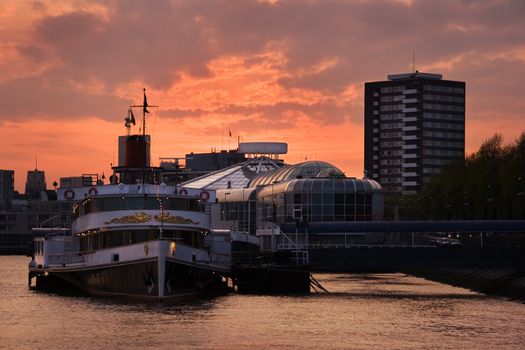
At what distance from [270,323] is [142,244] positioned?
1725 cm

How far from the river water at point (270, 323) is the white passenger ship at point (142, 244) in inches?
89.9

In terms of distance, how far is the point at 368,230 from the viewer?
5408 inches

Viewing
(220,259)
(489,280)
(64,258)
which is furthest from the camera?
(489,280)

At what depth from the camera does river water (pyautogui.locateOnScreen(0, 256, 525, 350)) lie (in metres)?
76.6

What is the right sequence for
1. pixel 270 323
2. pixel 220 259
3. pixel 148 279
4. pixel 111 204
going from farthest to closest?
pixel 220 259 → pixel 111 204 → pixel 148 279 → pixel 270 323

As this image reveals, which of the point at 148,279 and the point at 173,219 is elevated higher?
the point at 173,219

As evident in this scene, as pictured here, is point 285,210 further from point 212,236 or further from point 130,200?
point 130,200

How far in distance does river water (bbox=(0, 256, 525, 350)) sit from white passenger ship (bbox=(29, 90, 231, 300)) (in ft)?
7.49

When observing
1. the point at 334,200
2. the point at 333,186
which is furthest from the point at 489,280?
the point at 333,186

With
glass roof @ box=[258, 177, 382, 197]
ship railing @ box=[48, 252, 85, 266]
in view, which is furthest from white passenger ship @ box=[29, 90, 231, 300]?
glass roof @ box=[258, 177, 382, 197]

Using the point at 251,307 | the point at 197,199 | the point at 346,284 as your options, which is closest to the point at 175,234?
the point at 197,199

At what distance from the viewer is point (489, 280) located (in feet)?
440

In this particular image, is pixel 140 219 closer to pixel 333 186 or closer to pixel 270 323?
pixel 270 323

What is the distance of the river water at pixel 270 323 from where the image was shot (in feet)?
251
